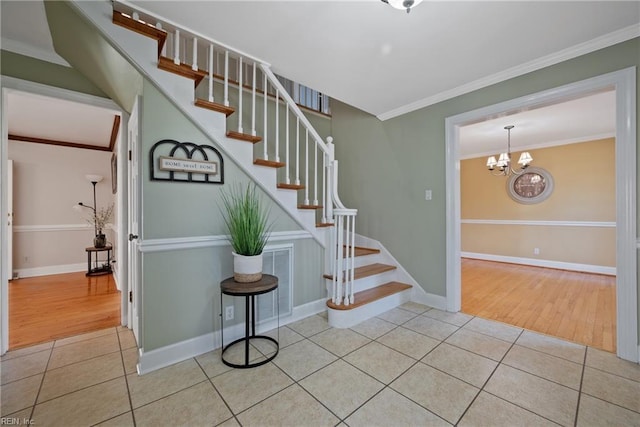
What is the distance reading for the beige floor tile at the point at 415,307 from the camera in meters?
2.76

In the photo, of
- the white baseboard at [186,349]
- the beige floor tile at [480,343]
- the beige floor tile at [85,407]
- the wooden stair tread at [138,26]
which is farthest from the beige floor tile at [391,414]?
the wooden stair tread at [138,26]

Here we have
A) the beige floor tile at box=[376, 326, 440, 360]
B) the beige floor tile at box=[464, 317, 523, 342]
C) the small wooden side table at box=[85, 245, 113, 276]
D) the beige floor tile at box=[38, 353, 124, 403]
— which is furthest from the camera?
the small wooden side table at box=[85, 245, 113, 276]

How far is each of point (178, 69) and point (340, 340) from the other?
239cm

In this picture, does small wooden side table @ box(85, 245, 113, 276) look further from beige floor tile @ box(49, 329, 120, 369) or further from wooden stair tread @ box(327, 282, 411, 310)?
wooden stair tread @ box(327, 282, 411, 310)

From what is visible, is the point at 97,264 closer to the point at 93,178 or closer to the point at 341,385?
the point at 93,178

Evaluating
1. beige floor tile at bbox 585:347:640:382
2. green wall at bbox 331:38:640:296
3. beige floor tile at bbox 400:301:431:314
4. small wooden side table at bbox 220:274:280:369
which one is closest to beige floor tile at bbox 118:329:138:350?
small wooden side table at bbox 220:274:280:369

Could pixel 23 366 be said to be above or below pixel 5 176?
below

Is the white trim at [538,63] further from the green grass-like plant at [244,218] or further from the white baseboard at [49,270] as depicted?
the white baseboard at [49,270]

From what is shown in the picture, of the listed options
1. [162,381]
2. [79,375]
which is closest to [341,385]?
[162,381]

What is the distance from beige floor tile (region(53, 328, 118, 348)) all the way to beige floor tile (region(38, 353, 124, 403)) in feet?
1.46

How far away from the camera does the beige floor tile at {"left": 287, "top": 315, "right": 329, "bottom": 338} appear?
7.33ft

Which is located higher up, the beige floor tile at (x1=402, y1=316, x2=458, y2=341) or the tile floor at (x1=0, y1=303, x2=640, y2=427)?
the tile floor at (x1=0, y1=303, x2=640, y2=427)

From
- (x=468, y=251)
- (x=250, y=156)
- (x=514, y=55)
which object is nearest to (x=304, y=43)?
(x=250, y=156)

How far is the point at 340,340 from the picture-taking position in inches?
82.6
